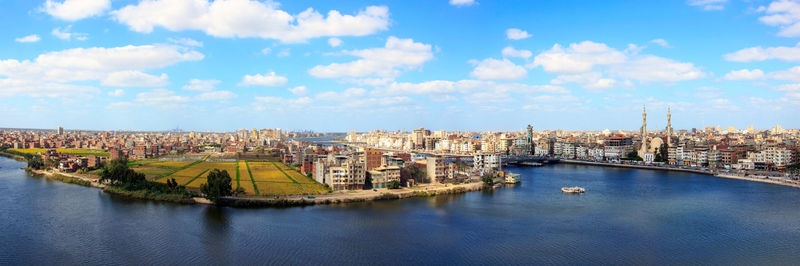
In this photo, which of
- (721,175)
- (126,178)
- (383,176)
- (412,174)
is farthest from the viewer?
(721,175)

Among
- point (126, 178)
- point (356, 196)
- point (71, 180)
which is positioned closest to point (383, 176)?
point (356, 196)

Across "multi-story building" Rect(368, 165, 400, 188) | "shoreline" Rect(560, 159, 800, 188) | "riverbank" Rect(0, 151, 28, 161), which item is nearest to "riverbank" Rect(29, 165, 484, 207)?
"multi-story building" Rect(368, 165, 400, 188)

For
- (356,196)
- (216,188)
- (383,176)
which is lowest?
(356,196)

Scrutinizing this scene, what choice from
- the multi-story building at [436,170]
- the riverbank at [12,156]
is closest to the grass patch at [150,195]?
the multi-story building at [436,170]

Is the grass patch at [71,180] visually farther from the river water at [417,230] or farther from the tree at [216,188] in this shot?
the tree at [216,188]

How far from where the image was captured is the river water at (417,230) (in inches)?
336

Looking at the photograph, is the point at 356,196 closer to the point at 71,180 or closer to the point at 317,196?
the point at 317,196

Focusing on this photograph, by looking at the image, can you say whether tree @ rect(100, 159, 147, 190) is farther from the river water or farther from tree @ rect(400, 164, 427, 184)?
tree @ rect(400, 164, 427, 184)

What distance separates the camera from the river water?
28.0 feet

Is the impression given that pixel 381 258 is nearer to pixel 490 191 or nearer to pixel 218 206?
pixel 218 206

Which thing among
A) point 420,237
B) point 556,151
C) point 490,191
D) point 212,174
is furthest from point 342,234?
point 556,151

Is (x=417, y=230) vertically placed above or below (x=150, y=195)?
below

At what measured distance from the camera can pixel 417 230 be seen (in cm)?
1046

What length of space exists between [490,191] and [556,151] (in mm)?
23126
